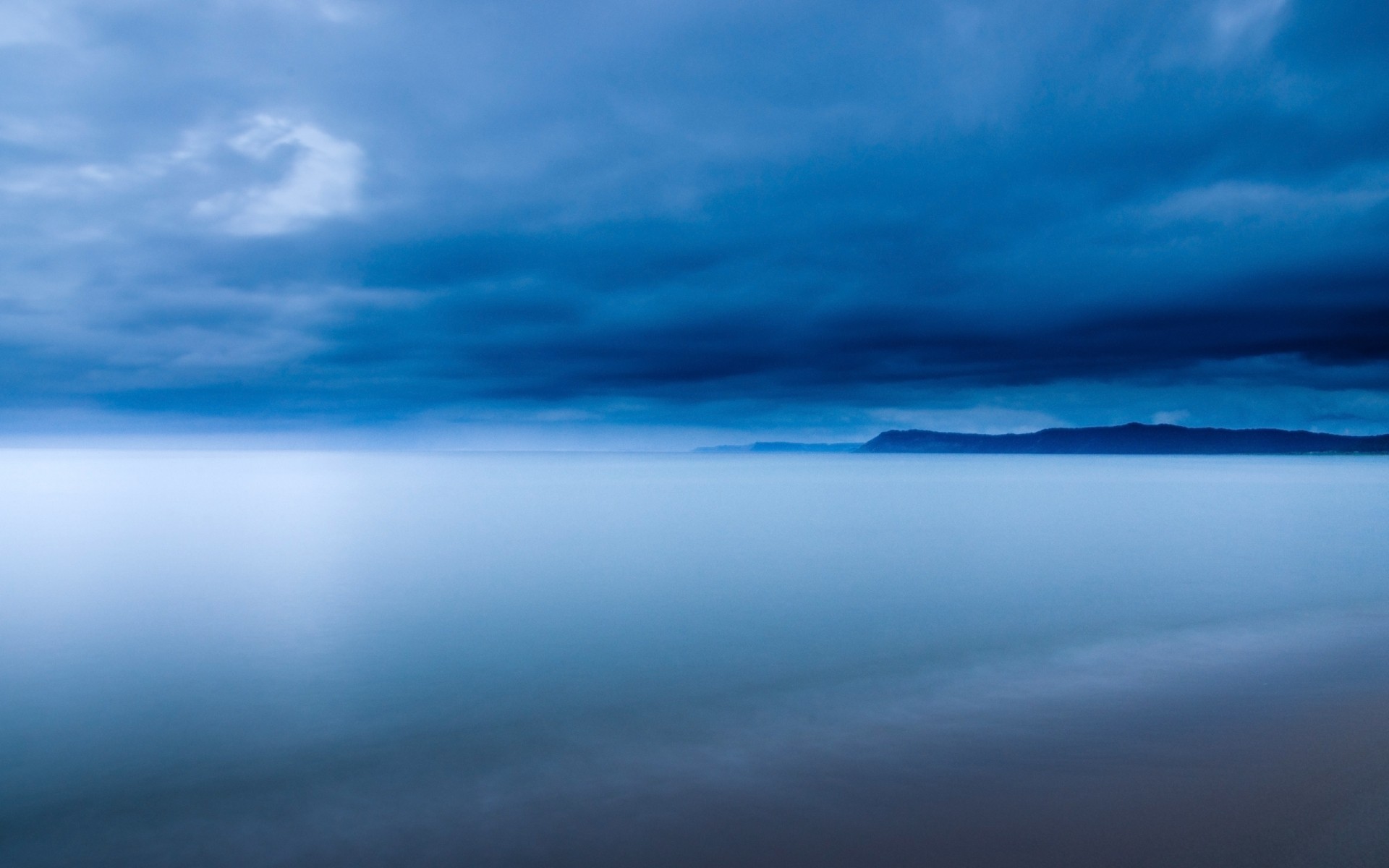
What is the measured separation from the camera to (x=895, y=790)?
6.99 meters

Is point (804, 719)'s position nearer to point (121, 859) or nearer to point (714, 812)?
point (714, 812)

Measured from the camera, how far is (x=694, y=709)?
974 centimetres

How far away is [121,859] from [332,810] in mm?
1481

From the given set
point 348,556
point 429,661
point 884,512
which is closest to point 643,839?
point 429,661

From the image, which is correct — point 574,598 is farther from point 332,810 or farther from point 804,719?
point 332,810

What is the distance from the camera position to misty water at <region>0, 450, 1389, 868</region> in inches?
248

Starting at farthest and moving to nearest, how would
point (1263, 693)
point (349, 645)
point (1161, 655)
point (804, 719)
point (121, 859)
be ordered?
point (349, 645) < point (1161, 655) < point (1263, 693) < point (804, 719) < point (121, 859)

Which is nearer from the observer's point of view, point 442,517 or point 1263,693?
point 1263,693

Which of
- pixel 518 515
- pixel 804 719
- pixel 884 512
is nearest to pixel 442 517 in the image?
pixel 518 515

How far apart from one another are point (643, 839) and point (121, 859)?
3.99 meters

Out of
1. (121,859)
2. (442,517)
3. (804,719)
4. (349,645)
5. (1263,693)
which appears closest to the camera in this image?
(121,859)

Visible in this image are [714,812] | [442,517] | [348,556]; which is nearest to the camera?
[714,812]

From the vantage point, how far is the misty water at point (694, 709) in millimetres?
6309

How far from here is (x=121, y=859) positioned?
245 inches
